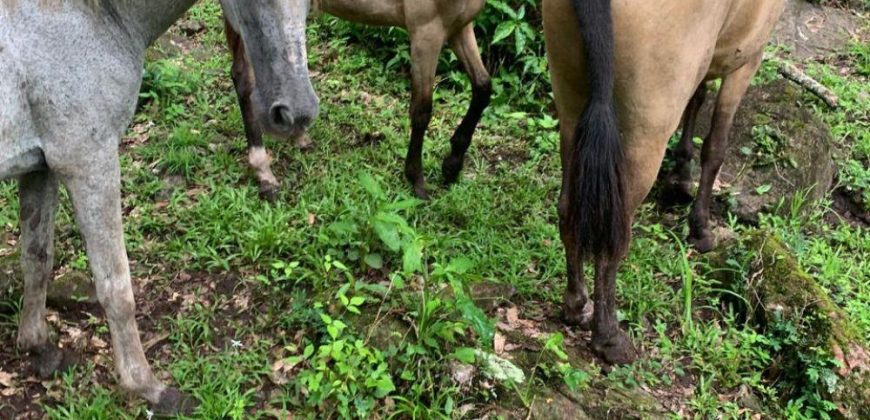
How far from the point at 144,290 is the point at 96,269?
3.19 feet

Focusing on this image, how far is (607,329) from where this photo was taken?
342 cm

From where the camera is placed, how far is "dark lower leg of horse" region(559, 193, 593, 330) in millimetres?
3465

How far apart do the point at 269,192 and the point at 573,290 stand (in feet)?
6.26

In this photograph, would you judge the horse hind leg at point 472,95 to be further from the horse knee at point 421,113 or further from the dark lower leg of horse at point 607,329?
the dark lower leg of horse at point 607,329

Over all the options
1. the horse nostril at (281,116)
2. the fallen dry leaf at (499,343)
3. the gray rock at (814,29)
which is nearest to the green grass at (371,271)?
the fallen dry leaf at (499,343)

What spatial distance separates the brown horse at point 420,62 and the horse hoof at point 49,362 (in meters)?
1.52

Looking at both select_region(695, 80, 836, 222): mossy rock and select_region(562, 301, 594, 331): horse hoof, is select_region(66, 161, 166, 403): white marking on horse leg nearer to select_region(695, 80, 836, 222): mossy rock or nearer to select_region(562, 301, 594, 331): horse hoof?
select_region(562, 301, 594, 331): horse hoof

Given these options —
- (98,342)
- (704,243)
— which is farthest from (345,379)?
(704,243)

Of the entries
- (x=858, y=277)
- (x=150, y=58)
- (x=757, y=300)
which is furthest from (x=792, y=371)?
(x=150, y=58)

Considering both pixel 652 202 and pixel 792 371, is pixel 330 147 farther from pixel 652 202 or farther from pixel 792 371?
pixel 792 371

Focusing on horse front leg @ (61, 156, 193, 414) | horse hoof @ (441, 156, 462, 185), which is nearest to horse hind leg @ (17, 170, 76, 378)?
horse front leg @ (61, 156, 193, 414)

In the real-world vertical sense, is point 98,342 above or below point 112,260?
below

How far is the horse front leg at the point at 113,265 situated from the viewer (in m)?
2.43

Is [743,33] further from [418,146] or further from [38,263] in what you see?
[38,263]
